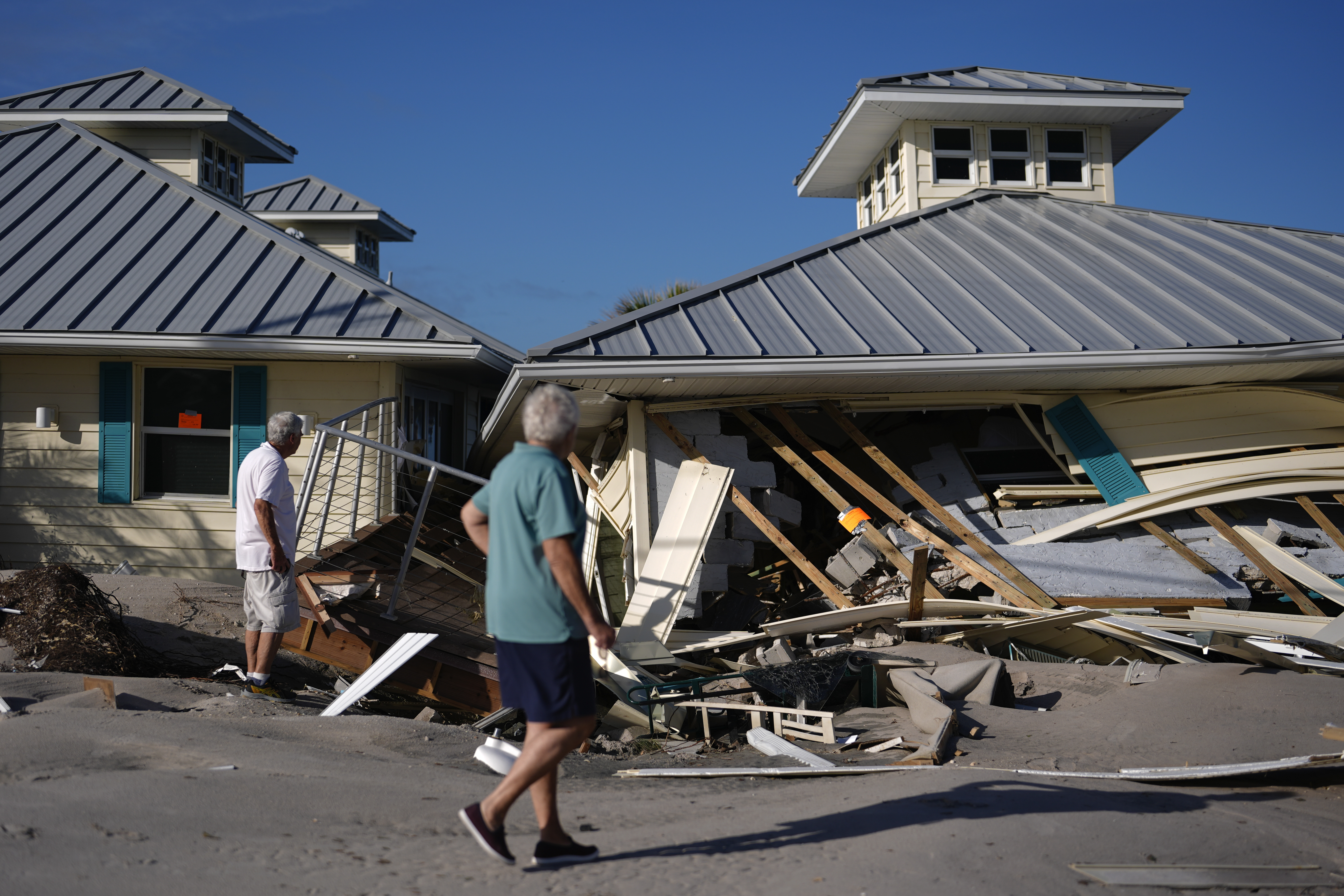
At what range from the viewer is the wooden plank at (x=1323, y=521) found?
859 centimetres

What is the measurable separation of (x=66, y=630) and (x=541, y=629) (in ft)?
17.2

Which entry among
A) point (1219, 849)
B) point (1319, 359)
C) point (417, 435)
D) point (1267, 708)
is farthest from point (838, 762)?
point (417, 435)

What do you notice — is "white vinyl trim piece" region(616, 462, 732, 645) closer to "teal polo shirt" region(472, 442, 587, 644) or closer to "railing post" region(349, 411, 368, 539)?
"railing post" region(349, 411, 368, 539)

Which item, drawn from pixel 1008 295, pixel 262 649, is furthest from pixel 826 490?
pixel 262 649

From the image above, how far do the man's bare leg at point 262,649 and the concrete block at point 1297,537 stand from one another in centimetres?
828

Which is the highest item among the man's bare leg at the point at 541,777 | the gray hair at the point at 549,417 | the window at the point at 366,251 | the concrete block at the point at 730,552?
the window at the point at 366,251

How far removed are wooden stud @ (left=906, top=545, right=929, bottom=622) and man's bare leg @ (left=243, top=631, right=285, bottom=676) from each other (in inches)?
185

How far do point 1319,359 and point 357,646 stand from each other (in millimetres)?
8200

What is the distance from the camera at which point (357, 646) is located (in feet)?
22.5

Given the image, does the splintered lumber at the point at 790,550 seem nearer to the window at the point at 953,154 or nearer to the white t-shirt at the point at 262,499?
the white t-shirt at the point at 262,499

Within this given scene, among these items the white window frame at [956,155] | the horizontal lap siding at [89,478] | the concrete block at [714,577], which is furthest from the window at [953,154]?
the horizontal lap siding at [89,478]

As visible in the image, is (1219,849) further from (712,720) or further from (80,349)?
(80,349)

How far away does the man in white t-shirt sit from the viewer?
5.88m

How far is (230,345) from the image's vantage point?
9531 millimetres
